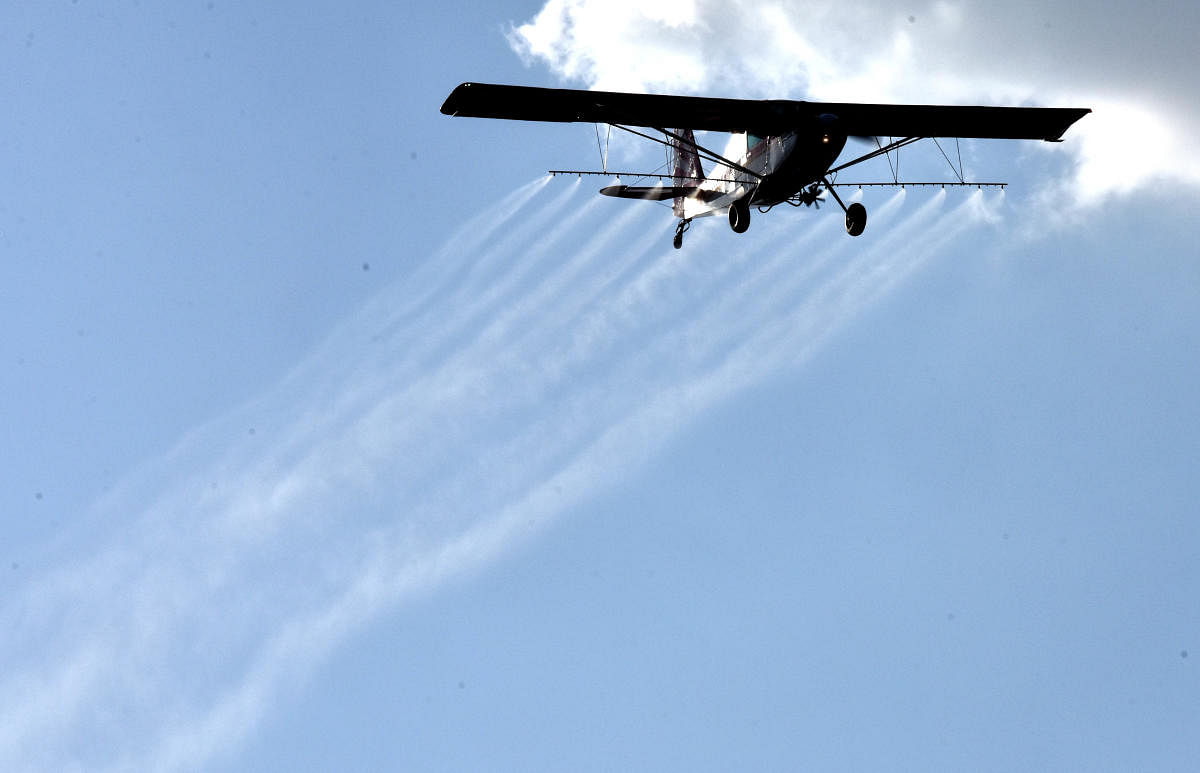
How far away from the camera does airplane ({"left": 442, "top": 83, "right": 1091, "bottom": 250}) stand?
3597 cm

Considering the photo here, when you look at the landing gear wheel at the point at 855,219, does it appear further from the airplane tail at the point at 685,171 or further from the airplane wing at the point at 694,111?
the airplane tail at the point at 685,171

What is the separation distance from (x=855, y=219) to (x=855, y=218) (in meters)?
0.03

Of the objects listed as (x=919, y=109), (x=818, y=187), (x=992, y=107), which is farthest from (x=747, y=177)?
(x=992, y=107)

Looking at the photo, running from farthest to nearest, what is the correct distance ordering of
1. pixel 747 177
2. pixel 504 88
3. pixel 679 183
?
pixel 679 183 < pixel 747 177 < pixel 504 88

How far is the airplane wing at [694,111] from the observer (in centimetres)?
3578

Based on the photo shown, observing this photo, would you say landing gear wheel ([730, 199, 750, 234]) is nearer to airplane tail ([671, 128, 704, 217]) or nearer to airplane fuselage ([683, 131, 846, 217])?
airplane fuselage ([683, 131, 846, 217])

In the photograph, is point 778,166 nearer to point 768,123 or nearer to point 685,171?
point 768,123

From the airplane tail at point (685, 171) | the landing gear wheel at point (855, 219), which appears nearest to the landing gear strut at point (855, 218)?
the landing gear wheel at point (855, 219)

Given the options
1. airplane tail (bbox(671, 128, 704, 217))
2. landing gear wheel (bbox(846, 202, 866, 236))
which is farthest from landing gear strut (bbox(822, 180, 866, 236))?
airplane tail (bbox(671, 128, 704, 217))

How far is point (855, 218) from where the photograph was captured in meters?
37.3

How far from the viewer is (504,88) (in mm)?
35469

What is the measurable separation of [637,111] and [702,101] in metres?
1.79

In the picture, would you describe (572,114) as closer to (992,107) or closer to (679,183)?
(679,183)

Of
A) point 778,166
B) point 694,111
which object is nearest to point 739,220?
point 778,166
